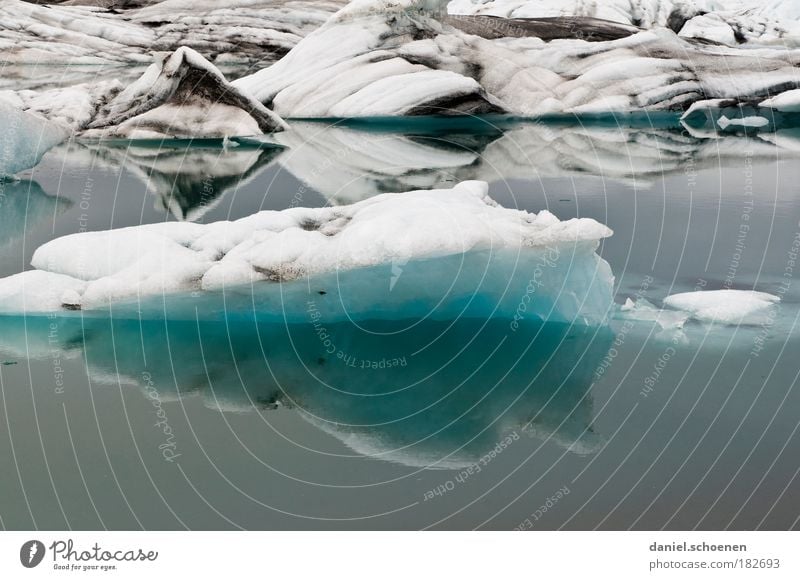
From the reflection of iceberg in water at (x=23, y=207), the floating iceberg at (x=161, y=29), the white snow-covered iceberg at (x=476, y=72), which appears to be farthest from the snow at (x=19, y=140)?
the floating iceberg at (x=161, y=29)

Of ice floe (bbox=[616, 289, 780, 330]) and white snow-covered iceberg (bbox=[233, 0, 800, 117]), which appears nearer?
ice floe (bbox=[616, 289, 780, 330])

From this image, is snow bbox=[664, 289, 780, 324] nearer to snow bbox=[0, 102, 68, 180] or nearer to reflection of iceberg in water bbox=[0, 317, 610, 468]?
reflection of iceberg in water bbox=[0, 317, 610, 468]

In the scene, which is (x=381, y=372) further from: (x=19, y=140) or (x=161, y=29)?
(x=161, y=29)

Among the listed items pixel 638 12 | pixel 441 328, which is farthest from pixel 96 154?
pixel 638 12

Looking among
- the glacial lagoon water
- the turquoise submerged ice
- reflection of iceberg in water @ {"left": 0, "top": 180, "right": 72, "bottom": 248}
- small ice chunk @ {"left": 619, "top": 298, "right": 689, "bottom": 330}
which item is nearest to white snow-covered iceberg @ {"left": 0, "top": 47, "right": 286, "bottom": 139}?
reflection of iceberg in water @ {"left": 0, "top": 180, "right": 72, "bottom": 248}

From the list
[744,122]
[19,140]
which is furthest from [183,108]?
[744,122]
